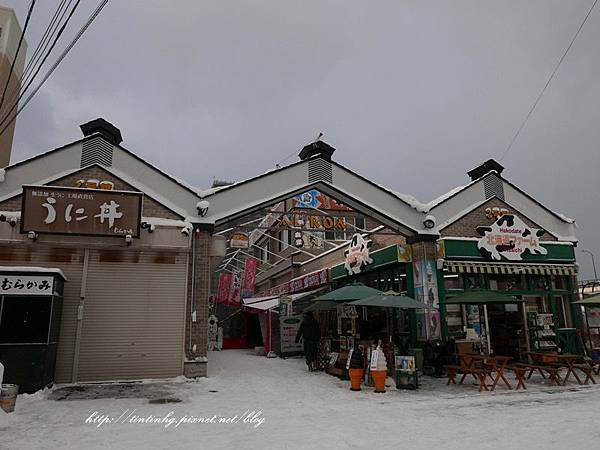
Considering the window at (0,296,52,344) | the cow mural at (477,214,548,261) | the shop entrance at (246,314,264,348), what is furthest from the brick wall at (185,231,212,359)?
the shop entrance at (246,314,264,348)

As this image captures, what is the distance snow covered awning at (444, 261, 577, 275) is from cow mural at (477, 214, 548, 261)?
315 millimetres

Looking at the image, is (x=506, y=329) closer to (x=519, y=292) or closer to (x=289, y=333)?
(x=519, y=292)

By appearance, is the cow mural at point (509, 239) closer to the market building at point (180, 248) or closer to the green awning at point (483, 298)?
the market building at point (180, 248)

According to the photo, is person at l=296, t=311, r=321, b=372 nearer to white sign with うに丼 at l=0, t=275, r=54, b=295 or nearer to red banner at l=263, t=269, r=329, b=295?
red banner at l=263, t=269, r=329, b=295

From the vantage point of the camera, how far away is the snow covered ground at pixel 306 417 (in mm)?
6094

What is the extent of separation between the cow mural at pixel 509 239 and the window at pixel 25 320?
1242 centimetres

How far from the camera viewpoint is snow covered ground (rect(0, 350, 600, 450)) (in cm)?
609

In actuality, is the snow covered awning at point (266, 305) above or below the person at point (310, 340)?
above

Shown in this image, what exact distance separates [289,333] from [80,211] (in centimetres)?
1058

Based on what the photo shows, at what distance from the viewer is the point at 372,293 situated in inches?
496

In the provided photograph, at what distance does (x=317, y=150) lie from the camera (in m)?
14.8

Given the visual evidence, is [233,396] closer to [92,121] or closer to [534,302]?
[92,121]

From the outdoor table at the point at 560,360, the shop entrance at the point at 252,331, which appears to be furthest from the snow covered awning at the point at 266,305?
the outdoor table at the point at 560,360

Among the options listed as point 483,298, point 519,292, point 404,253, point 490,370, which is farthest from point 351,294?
point 519,292
